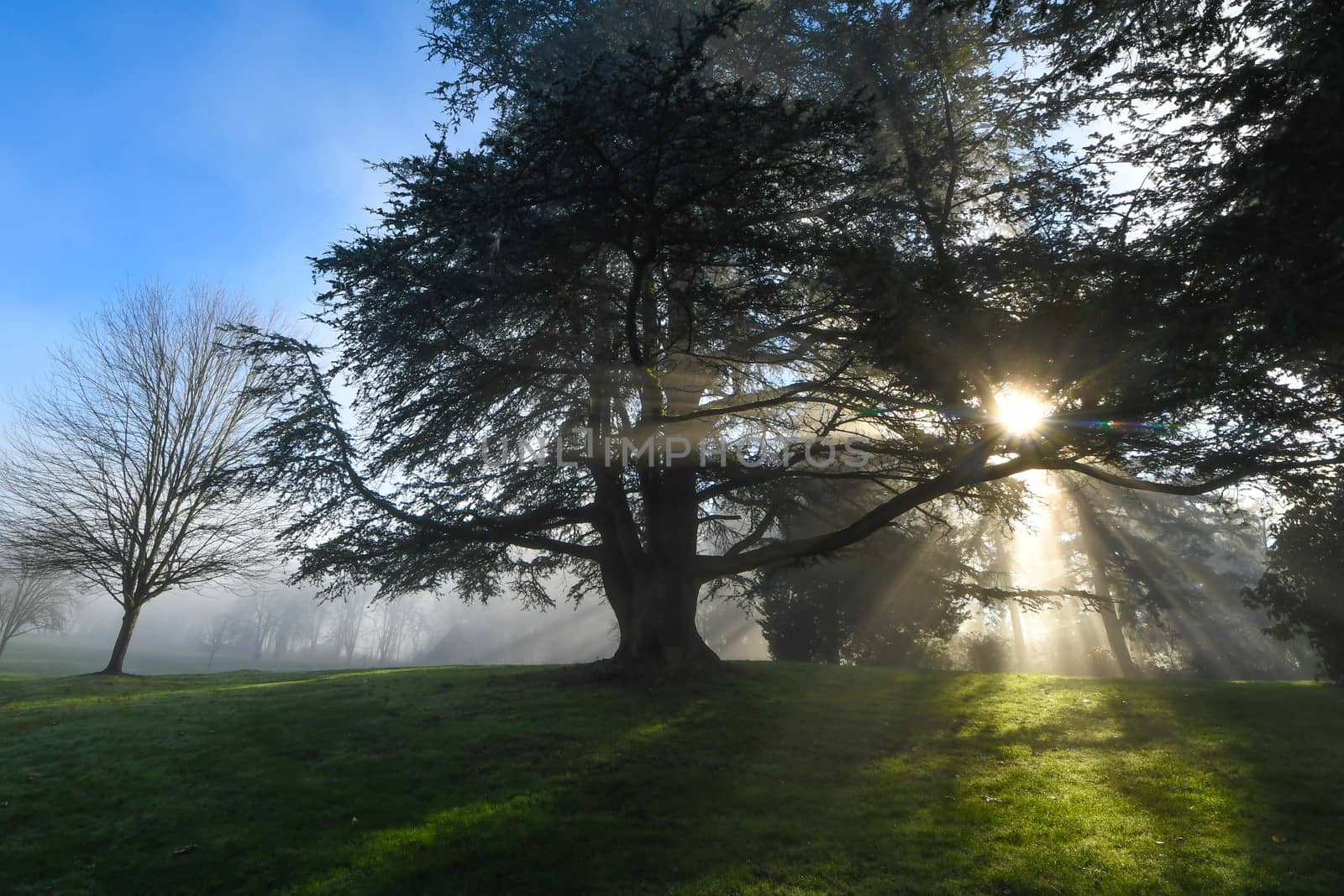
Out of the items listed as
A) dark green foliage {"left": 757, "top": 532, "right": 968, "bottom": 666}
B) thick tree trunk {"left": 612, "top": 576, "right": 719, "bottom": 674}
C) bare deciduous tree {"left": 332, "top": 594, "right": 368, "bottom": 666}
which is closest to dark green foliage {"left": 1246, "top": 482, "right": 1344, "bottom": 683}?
dark green foliage {"left": 757, "top": 532, "right": 968, "bottom": 666}

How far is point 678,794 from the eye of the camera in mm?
7664

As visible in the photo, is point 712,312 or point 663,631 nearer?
point 712,312

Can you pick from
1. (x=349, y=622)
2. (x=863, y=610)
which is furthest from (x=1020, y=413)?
(x=349, y=622)

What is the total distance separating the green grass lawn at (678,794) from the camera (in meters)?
5.78

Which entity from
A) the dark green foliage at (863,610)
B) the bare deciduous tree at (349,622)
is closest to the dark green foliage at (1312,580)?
the dark green foliage at (863,610)

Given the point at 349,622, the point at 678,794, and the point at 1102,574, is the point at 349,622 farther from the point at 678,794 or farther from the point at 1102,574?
the point at 678,794

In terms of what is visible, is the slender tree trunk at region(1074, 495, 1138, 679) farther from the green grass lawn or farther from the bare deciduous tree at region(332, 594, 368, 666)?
the bare deciduous tree at region(332, 594, 368, 666)

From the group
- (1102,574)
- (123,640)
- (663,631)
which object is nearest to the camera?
(663,631)

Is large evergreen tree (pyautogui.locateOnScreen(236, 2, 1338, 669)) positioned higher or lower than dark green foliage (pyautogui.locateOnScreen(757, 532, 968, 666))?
higher

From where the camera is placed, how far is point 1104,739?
9.46 metres

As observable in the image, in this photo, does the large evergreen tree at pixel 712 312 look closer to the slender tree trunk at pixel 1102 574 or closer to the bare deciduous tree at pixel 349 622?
the slender tree trunk at pixel 1102 574

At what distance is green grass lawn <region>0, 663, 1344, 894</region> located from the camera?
19.0ft

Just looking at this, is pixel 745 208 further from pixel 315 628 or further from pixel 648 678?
pixel 315 628

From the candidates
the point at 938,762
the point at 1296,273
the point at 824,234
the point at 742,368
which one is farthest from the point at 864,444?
the point at 1296,273
